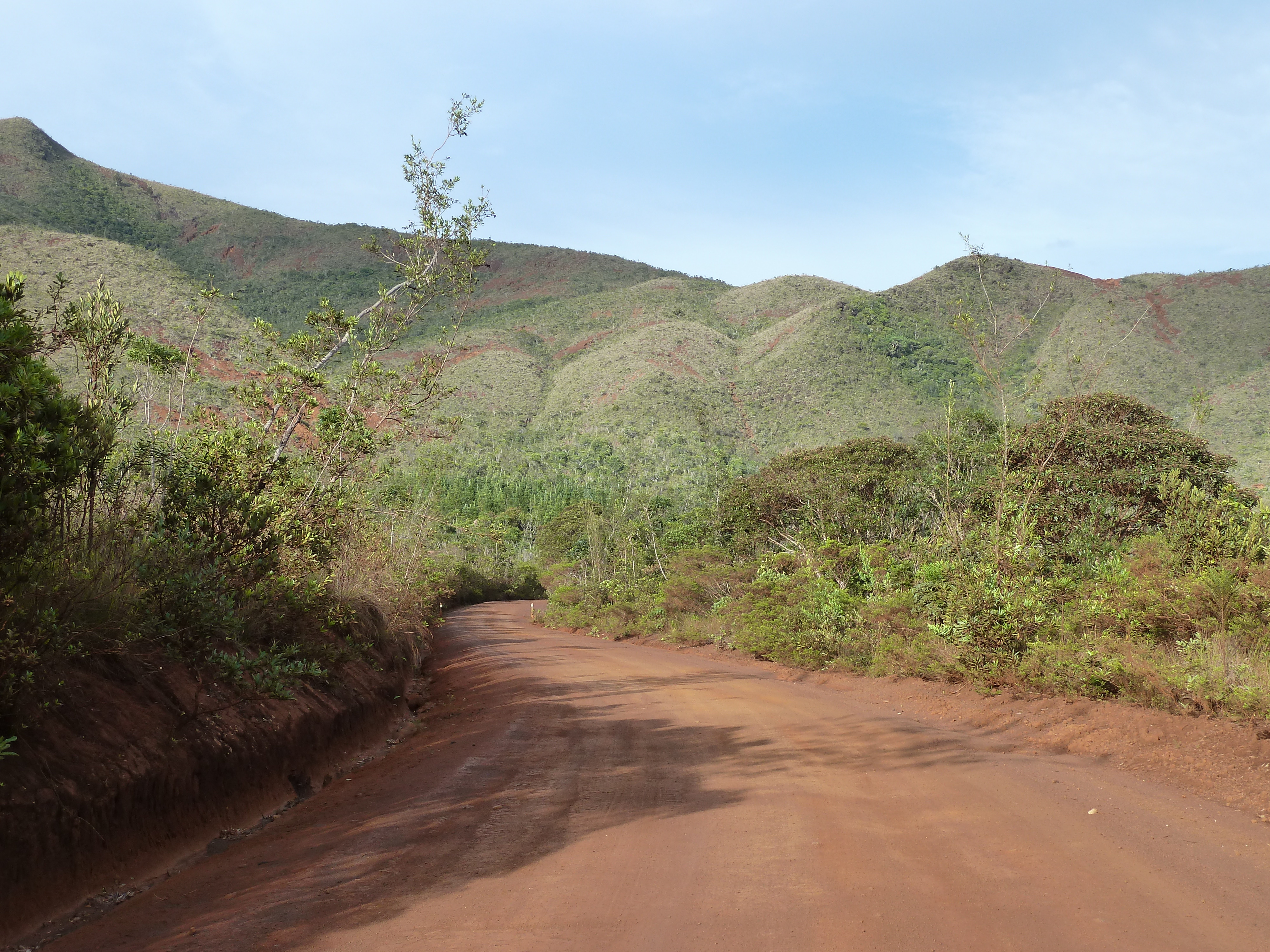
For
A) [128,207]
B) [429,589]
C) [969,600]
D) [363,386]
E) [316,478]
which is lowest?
[429,589]

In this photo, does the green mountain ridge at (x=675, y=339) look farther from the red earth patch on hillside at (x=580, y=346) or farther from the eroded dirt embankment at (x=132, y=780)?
the eroded dirt embankment at (x=132, y=780)

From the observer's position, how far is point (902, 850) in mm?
5023

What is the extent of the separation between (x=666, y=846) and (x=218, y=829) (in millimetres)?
3218

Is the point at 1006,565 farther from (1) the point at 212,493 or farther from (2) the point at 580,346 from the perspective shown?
(2) the point at 580,346

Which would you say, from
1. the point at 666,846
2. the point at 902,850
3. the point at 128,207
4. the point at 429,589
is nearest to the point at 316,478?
the point at 666,846

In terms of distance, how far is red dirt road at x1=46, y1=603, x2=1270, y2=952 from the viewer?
3895 mm

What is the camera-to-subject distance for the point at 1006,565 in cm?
1148

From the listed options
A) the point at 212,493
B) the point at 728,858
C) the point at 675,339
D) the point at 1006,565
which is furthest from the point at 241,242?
the point at 728,858

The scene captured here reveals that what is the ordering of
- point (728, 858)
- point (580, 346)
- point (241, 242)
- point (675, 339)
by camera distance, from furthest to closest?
1. point (241, 242)
2. point (580, 346)
3. point (675, 339)
4. point (728, 858)

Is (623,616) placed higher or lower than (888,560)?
lower

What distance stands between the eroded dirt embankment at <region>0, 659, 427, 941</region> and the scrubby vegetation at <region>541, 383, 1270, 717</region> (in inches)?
313

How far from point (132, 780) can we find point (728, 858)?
359cm

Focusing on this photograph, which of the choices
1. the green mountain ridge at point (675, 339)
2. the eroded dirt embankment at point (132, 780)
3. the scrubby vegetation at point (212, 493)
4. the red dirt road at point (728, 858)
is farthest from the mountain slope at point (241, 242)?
the red dirt road at point (728, 858)

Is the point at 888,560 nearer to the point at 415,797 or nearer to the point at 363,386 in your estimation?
the point at 363,386
